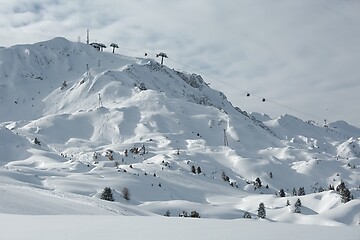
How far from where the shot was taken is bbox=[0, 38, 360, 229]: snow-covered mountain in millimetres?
48594

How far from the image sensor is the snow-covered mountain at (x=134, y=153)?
48.6 metres

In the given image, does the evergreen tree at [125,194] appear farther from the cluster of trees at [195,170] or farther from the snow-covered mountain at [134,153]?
the cluster of trees at [195,170]

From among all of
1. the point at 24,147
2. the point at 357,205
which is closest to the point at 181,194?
the point at 357,205

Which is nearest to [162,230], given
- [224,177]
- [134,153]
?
[224,177]

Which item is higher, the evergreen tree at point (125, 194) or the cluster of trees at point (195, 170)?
the cluster of trees at point (195, 170)

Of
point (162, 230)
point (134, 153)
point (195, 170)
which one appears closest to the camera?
point (162, 230)

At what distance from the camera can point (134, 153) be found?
94000 millimetres

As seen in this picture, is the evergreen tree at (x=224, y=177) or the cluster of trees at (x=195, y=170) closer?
the cluster of trees at (x=195, y=170)

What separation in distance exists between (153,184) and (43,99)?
338 feet

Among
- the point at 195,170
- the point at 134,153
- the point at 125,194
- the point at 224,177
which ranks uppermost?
the point at 134,153

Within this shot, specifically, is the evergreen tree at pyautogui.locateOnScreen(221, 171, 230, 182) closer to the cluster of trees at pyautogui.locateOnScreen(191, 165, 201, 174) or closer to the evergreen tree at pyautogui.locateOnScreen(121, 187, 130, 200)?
the cluster of trees at pyautogui.locateOnScreen(191, 165, 201, 174)

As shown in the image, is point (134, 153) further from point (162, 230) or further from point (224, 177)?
point (162, 230)

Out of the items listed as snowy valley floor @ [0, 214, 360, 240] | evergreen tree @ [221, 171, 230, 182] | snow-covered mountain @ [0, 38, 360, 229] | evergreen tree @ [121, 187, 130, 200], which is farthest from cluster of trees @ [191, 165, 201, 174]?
A: snowy valley floor @ [0, 214, 360, 240]

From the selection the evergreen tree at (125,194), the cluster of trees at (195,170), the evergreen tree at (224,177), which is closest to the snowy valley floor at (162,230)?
the evergreen tree at (125,194)
